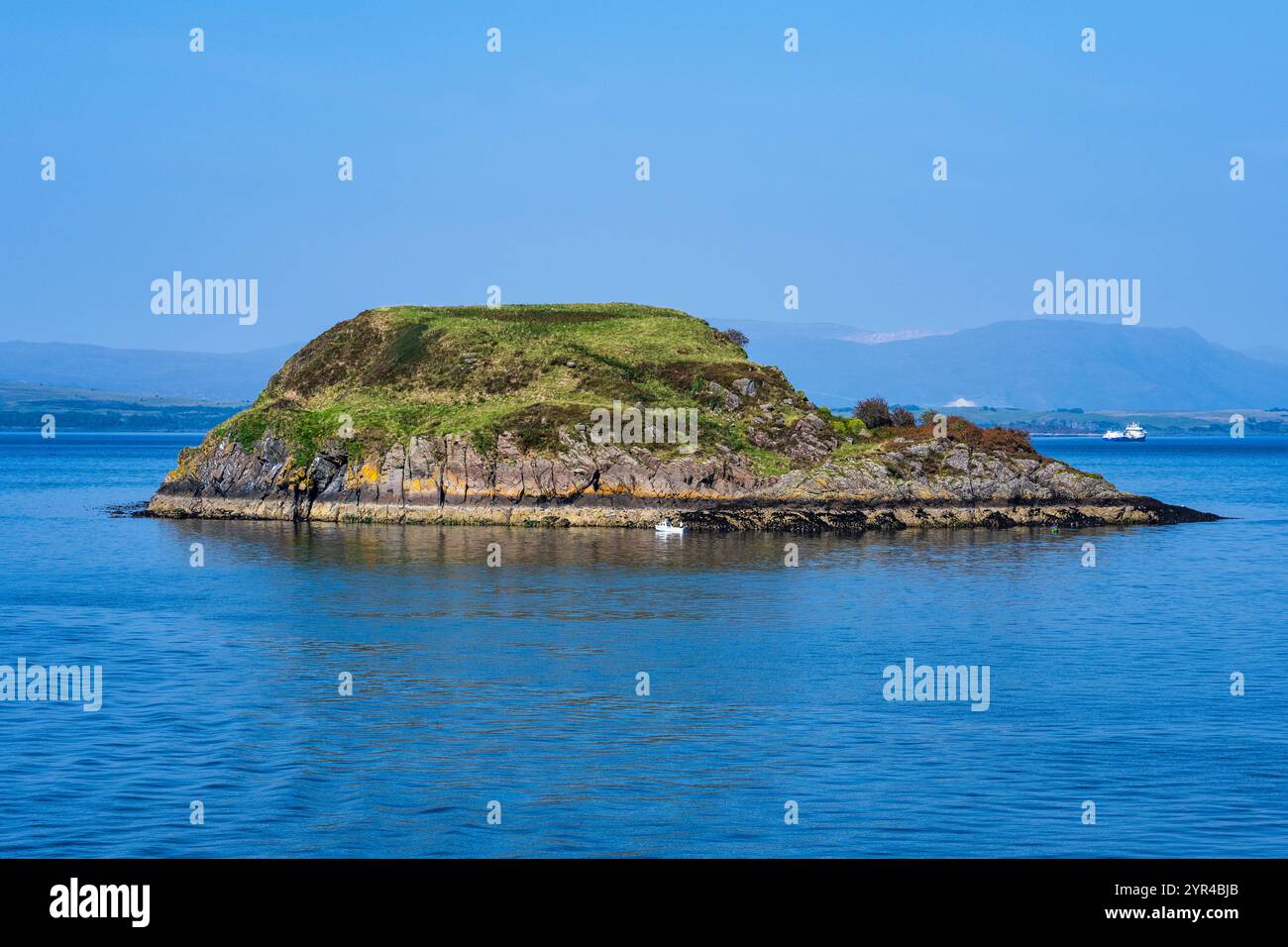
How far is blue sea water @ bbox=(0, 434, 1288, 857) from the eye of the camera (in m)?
26.5

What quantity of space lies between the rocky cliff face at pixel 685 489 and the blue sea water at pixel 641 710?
2051 cm

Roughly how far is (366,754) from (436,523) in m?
66.7

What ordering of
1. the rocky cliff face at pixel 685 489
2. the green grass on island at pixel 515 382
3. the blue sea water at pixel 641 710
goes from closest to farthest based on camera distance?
the blue sea water at pixel 641 710 < the rocky cliff face at pixel 685 489 < the green grass on island at pixel 515 382

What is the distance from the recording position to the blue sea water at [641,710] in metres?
26.5

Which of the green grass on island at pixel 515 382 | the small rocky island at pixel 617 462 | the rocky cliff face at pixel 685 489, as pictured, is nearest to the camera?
the rocky cliff face at pixel 685 489

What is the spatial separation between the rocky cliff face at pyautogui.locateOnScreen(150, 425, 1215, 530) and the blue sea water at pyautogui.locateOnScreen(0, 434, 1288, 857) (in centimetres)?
2051

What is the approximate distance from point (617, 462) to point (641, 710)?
6292cm

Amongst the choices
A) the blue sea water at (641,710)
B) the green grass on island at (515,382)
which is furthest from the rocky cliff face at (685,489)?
the blue sea water at (641,710)

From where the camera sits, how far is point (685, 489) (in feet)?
323

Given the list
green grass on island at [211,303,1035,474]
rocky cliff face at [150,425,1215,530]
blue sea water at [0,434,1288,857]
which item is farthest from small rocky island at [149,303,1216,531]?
blue sea water at [0,434,1288,857]

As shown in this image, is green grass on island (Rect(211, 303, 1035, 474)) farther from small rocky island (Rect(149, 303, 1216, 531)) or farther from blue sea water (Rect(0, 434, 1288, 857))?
blue sea water (Rect(0, 434, 1288, 857))

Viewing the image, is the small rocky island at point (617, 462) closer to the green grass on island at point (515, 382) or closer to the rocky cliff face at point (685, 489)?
the rocky cliff face at point (685, 489)

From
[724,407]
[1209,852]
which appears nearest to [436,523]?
[724,407]

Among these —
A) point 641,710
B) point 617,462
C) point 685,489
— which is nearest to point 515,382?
point 617,462
